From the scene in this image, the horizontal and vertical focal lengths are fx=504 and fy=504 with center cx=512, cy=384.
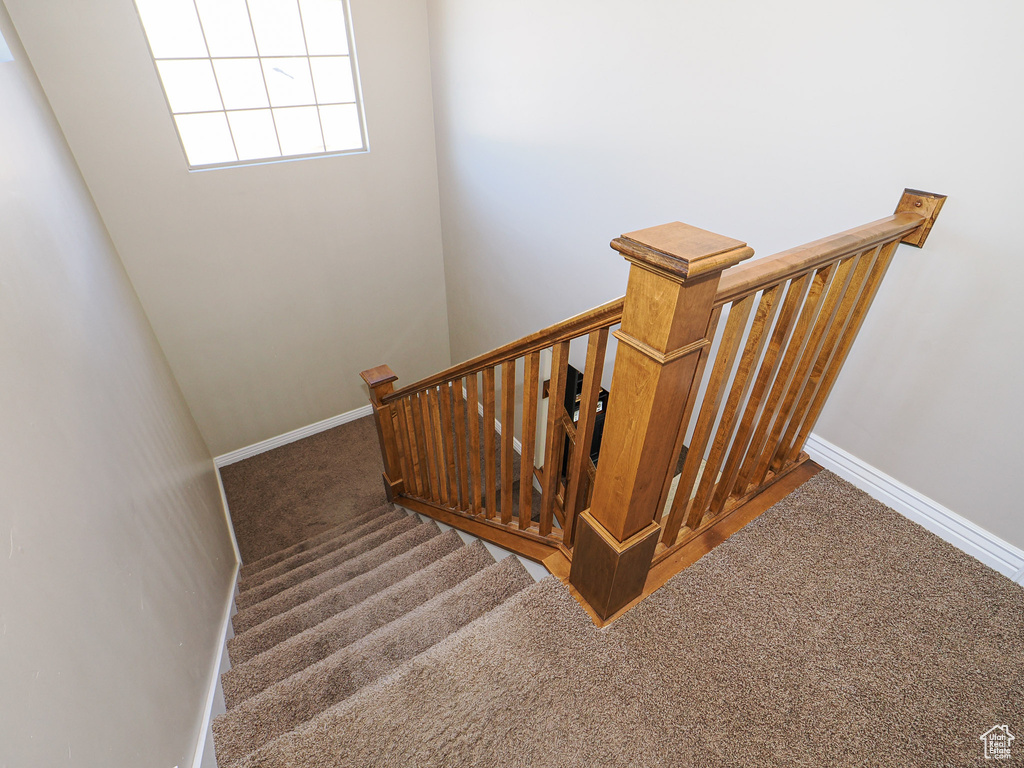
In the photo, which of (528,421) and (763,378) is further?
(528,421)

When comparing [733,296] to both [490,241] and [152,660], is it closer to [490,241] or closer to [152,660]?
[152,660]

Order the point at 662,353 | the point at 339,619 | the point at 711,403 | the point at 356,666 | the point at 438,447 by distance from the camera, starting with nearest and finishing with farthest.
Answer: the point at 662,353
the point at 711,403
the point at 356,666
the point at 339,619
the point at 438,447

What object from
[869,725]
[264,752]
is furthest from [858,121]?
[264,752]

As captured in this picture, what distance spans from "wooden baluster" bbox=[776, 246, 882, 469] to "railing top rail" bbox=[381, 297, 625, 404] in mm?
873

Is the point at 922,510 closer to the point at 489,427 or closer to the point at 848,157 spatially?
the point at 848,157

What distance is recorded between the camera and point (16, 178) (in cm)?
155

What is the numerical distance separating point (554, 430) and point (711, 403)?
0.45 metres

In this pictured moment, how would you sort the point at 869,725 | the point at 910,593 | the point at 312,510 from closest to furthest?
1. the point at 869,725
2. the point at 910,593
3. the point at 312,510

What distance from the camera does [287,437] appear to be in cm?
454

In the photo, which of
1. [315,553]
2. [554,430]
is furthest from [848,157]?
[315,553]

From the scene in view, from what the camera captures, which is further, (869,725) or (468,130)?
(468,130)

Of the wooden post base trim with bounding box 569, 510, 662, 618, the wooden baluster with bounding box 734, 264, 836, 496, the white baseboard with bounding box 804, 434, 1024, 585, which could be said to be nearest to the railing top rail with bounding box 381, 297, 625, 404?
the wooden post base trim with bounding box 569, 510, 662, 618

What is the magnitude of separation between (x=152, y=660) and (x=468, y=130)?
11.4 ft

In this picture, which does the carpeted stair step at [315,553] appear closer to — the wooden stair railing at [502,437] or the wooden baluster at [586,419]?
the wooden stair railing at [502,437]
